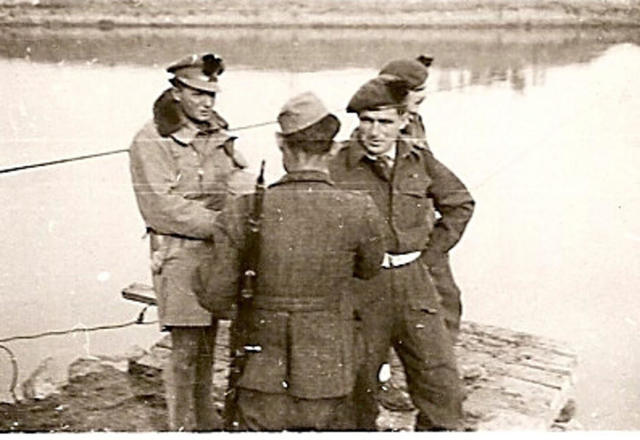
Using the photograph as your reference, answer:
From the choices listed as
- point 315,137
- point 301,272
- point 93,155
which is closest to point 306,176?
point 315,137

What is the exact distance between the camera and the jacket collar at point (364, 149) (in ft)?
6.06

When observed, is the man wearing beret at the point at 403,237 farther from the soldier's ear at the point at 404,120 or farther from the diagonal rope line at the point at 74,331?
the diagonal rope line at the point at 74,331

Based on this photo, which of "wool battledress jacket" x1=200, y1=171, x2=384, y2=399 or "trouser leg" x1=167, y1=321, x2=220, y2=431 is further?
"trouser leg" x1=167, y1=321, x2=220, y2=431

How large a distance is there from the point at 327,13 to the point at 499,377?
0.81 meters

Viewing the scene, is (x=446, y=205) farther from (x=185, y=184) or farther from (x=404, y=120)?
(x=185, y=184)

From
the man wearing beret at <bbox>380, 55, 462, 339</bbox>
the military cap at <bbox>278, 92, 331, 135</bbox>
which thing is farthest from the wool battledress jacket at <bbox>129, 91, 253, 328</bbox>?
the man wearing beret at <bbox>380, 55, 462, 339</bbox>

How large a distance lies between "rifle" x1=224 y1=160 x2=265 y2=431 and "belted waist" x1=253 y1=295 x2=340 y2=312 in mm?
19

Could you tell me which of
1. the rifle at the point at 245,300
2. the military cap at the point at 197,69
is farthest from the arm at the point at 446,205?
the military cap at the point at 197,69

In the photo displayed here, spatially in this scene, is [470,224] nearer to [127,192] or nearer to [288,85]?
[288,85]

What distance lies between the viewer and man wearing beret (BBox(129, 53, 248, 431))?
186cm

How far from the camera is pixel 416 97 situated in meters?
1.89

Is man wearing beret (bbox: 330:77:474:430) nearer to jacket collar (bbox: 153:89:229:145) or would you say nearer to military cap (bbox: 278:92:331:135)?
military cap (bbox: 278:92:331:135)

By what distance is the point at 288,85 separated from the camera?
1.90 metres

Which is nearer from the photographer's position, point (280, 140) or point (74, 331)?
point (280, 140)
